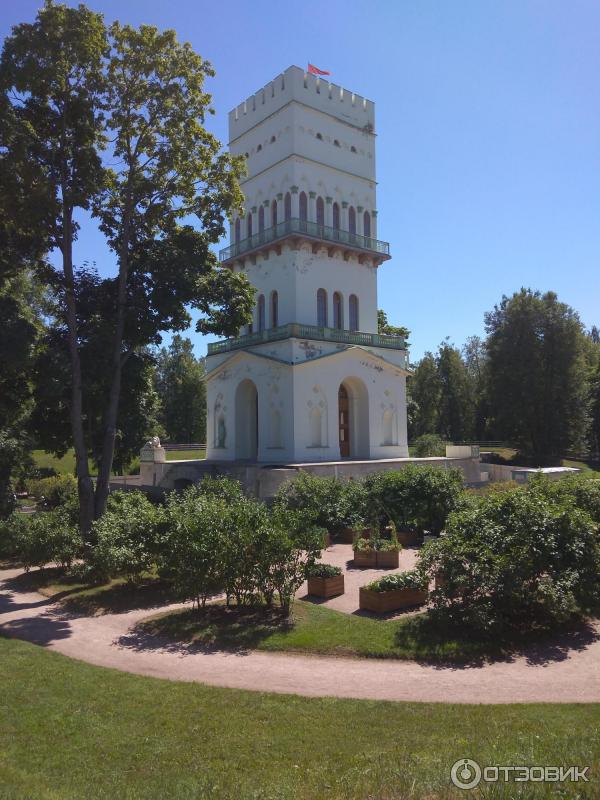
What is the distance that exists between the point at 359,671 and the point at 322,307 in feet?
76.9

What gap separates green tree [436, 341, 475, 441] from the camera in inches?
2302

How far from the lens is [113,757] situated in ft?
19.4

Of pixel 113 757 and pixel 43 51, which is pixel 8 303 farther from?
pixel 113 757

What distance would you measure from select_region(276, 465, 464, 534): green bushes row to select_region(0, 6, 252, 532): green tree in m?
5.71

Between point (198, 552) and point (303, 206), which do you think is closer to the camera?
point (198, 552)

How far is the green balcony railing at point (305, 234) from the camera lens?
2883cm

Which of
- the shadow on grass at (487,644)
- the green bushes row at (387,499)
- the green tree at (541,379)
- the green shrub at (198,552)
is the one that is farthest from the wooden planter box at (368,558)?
the green tree at (541,379)

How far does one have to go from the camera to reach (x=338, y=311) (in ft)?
101

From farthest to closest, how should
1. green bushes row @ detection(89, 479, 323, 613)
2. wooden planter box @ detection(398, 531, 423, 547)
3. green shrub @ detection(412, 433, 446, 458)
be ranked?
green shrub @ detection(412, 433, 446, 458) → wooden planter box @ detection(398, 531, 423, 547) → green bushes row @ detection(89, 479, 323, 613)

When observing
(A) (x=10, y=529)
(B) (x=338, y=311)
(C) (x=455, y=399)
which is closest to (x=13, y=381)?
(A) (x=10, y=529)

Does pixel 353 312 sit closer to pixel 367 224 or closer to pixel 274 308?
pixel 274 308

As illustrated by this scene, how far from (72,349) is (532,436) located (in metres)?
37.6

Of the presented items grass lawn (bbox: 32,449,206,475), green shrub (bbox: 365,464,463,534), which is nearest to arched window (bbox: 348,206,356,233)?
grass lawn (bbox: 32,449,206,475)

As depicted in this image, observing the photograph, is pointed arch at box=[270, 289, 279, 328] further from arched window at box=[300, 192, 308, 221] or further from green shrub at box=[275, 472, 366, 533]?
green shrub at box=[275, 472, 366, 533]
